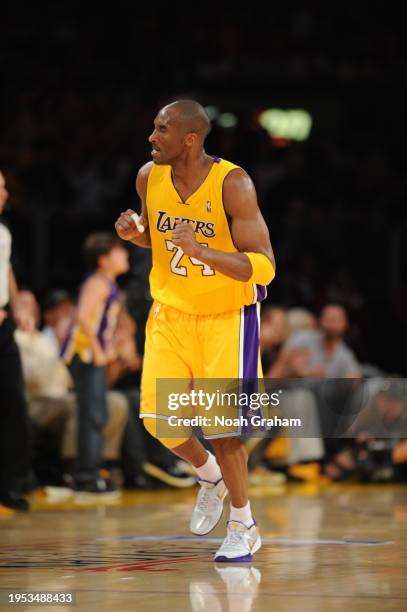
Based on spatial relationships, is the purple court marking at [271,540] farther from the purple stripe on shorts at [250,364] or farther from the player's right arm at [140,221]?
the player's right arm at [140,221]

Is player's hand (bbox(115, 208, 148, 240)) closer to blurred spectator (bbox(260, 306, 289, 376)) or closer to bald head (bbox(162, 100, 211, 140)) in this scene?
bald head (bbox(162, 100, 211, 140))

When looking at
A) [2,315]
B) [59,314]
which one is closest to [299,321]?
[59,314]

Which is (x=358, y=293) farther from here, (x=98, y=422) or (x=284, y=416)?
(x=98, y=422)

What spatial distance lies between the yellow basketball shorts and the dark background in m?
6.39

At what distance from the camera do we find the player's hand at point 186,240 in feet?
16.4

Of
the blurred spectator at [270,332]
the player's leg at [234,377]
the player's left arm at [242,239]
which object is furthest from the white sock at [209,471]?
the blurred spectator at [270,332]

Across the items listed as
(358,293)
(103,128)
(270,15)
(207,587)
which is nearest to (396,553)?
(207,587)

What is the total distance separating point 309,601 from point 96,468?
5136 millimetres

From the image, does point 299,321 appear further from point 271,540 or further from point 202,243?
point 202,243

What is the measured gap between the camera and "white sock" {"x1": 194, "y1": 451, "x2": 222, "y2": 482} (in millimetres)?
5798

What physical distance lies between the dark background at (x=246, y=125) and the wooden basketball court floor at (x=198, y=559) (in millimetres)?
4679

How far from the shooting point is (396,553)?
18.0ft

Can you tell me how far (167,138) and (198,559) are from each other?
5.81ft

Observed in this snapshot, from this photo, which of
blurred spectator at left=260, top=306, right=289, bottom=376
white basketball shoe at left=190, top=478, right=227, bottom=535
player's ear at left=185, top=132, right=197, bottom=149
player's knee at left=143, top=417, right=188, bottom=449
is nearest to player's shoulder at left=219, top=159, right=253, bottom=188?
player's ear at left=185, top=132, right=197, bottom=149
